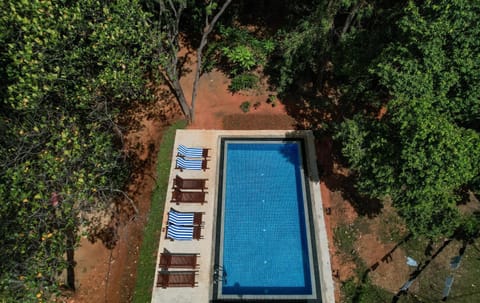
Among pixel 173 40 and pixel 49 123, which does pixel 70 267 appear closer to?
pixel 49 123

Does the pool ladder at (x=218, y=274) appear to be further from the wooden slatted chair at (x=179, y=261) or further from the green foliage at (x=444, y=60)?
the green foliage at (x=444, y=60)

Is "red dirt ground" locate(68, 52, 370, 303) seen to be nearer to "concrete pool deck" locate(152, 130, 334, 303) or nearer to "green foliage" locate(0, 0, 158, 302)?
"concrete pool deck" locate(152, 130, 334, 303)

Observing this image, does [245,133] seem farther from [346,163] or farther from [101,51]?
[101,51]

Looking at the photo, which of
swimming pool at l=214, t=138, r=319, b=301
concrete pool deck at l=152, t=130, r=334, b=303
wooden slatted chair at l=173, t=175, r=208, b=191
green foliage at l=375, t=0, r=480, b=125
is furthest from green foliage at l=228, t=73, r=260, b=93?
green foliage at l=375, t=0, r=480, b=125

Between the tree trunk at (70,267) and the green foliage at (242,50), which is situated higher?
the green foliage at (242,50)

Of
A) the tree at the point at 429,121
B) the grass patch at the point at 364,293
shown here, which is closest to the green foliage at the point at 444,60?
the tree at the point at 429,121
